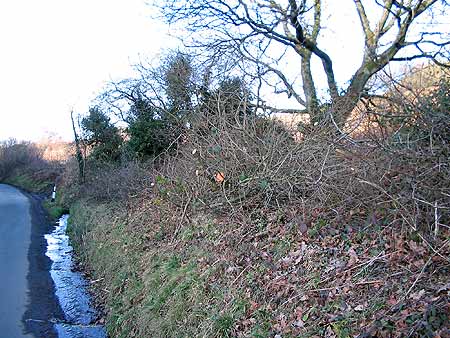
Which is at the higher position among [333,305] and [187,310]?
[333,305]

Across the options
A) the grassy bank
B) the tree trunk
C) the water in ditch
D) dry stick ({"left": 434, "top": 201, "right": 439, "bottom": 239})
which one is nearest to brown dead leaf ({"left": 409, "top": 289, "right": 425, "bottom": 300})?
the grassy bank

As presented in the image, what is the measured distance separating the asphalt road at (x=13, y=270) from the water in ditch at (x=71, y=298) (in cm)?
75

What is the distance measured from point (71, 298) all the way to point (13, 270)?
279cm

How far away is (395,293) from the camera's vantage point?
399 centimetres

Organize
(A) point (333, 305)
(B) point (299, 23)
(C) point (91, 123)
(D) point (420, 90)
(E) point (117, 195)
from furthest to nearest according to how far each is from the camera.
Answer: (C) point (91, 123), (E) point (117, 195), (B) point (299, 23), (D) point (420, 90), (A) point (333, 305)

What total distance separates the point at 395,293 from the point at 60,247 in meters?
14.3

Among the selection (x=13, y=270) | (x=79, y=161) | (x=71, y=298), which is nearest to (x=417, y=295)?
(x=71, y=298)

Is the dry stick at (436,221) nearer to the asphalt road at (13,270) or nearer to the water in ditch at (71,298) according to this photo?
the water in ditch at (71,298)

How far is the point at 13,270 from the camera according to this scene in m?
11.7

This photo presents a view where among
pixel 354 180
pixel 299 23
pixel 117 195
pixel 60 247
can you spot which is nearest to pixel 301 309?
pixel 354 180

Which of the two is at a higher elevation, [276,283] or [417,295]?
[417,295]

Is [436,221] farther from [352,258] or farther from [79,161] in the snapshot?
[79,161]

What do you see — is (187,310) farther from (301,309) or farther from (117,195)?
(117,195)

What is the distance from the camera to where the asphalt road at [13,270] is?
823 centimetres
